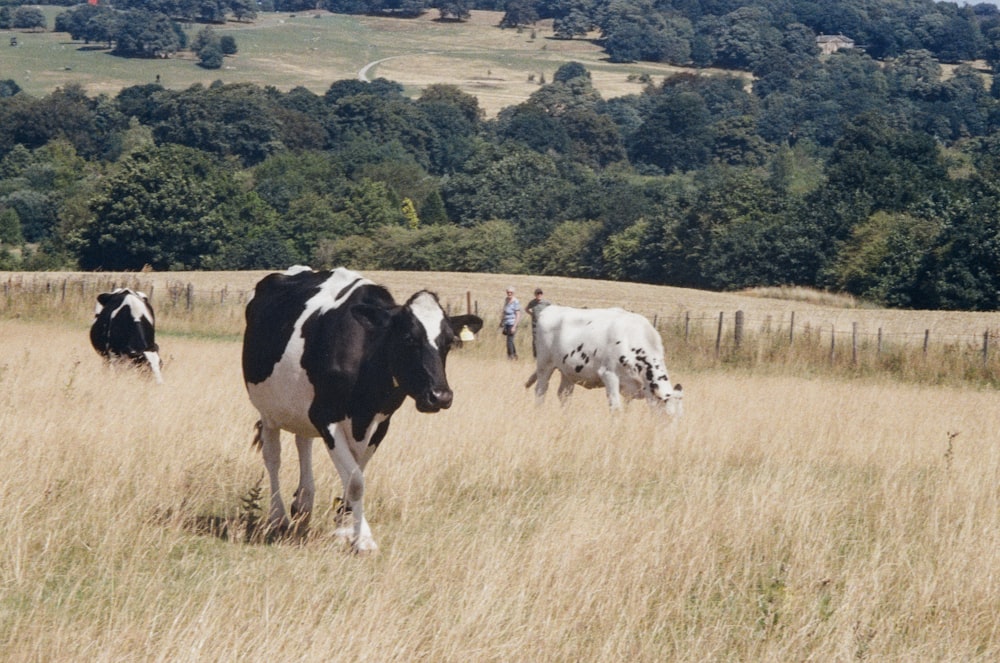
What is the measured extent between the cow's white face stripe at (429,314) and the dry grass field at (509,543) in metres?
1.32

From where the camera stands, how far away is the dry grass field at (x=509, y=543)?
22.4ft

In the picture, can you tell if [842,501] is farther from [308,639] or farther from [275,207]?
[275,207]

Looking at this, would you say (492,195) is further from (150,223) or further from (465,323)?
(465,323)

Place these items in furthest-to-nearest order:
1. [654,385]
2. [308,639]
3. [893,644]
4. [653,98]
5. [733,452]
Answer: [653,98], [654,385], [733,452], [893,644], [308,639]

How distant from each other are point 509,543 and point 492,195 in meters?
97.1

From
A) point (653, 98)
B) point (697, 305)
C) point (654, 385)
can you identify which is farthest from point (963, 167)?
point (653, 98)

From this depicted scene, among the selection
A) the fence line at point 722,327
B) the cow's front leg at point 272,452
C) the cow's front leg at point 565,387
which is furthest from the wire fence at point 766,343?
the cow's front leg at point 272,452

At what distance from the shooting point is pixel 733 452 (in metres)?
13.4

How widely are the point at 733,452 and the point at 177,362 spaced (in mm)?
12519

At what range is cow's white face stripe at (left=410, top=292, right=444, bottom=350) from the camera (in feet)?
30.5

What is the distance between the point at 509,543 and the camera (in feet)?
28.3

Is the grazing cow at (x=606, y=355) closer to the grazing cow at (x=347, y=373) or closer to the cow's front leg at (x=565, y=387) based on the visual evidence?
the cow's front leg at (x=565, y=387)

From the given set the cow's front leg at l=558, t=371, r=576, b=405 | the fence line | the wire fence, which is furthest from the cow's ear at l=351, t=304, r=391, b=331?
the fence line

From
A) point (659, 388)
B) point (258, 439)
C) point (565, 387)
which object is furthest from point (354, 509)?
point (565, 387)
